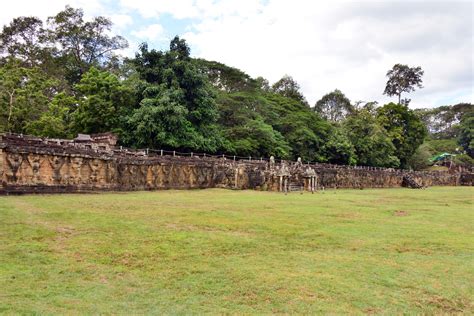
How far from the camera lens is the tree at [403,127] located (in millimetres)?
75250

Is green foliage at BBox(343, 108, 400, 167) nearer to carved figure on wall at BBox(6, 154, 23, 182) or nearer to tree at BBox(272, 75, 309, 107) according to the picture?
tree at BBox(272, 75, 309, 107)

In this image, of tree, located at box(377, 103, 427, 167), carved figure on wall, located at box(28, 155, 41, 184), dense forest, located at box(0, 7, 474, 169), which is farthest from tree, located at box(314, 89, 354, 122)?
carved figure on wall, located at box(28, 155, 41, 184)

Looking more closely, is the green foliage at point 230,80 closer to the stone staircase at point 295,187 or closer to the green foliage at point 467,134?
the stone staircase at point 295,187

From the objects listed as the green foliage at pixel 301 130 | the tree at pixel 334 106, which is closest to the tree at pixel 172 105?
the green foliage at pixel 301 130

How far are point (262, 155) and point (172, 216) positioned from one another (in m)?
38.9

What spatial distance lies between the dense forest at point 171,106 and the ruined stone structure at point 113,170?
13.1 feet

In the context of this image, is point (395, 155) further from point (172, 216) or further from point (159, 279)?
point (159, 279)

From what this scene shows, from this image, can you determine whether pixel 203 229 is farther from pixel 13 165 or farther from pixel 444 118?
pixel 444 118

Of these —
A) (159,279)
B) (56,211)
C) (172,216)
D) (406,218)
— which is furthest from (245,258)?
(406,218)

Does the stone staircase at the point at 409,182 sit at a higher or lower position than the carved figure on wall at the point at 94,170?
lower

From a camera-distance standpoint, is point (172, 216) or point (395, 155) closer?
point (172, 216)

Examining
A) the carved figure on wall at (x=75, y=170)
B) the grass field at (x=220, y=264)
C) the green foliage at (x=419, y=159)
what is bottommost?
the grass field at (x=220, y=264)

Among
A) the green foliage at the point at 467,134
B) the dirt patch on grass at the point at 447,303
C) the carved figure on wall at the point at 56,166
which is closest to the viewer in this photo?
the dirt patch on grass at the point at 447,303

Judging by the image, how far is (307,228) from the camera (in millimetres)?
15031
